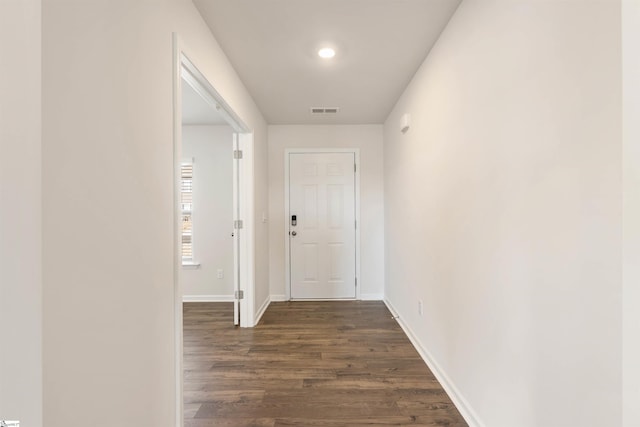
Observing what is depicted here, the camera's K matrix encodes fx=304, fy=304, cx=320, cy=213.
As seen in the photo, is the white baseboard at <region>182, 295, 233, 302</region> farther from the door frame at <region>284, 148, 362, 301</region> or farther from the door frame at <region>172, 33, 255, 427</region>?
the door frame at <region>172, 33, 255, 427</region>

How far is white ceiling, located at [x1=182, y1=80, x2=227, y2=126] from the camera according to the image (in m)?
3.13

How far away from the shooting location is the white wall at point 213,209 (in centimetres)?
415

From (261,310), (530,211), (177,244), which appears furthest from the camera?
(261,310)

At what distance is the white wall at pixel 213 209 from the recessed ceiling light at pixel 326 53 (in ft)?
7.36

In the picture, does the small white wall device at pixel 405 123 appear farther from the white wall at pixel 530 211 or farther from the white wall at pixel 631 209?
the white wall at pixel 631 209

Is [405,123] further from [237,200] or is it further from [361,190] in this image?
[237,200]

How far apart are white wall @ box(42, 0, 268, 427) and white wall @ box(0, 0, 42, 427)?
9.6 inches

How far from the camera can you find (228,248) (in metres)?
4.16

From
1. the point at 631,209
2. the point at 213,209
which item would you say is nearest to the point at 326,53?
the point at 631,209

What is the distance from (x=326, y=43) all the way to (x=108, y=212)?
5.97 feet

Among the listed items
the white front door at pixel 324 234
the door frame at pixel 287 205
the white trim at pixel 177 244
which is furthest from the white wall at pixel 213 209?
the white trim at pixel 177 244

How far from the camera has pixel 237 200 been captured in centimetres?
312

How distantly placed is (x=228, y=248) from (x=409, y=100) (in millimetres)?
2906

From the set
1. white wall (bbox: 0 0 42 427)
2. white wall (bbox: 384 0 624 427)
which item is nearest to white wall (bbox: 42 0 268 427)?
white wall (bbox: 0 0 42 427)
